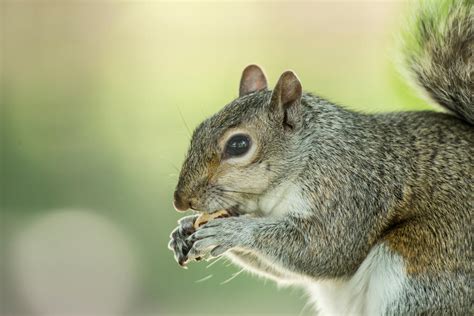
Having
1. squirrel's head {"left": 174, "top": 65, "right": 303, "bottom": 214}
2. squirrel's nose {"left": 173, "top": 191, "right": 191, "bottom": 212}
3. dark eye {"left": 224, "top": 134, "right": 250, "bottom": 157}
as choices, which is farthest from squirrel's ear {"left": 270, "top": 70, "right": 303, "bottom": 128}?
squirrel's nose {"left": 173, "top": 191, "right": 191, "bottom": 212}

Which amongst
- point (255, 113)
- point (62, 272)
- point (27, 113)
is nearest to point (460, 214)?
point (255, 113)

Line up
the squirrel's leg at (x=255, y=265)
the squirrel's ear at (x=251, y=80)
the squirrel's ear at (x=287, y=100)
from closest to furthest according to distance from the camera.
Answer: the squirrel's ear at (x=287, y=100) → the squirrel's leg at (x=255, y=265) → the squirrel's ear at (x=251, y=80)

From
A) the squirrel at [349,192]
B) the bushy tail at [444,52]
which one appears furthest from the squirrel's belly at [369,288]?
the bushy tail at [444,52]

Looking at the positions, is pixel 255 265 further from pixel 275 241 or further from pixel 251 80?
pixel 251 80

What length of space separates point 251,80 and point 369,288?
3.14 feet

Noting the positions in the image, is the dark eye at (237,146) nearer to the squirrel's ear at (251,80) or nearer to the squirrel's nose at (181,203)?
the squirrel's nose at (181,203)

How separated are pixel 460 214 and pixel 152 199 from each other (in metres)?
4.26

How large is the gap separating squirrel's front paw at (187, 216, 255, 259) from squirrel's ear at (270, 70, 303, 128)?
40 centimetres

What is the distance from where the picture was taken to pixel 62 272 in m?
6.50

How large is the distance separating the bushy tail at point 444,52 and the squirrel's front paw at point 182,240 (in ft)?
3.26

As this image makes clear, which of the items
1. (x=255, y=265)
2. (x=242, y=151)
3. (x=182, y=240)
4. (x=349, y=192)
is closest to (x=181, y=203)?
(x=182, y=240)

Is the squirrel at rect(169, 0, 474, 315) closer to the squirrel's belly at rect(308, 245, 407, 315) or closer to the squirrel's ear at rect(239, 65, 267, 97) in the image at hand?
the squirrel's belly at rect(308, 245, 407, 315)

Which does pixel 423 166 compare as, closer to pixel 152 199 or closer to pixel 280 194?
pixel 280 194

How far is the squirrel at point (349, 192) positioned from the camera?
3162mm
